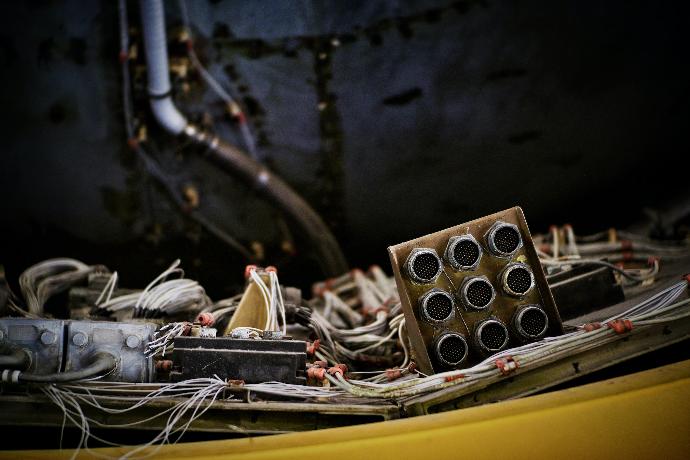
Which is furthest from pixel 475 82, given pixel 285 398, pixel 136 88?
pixel 285 398

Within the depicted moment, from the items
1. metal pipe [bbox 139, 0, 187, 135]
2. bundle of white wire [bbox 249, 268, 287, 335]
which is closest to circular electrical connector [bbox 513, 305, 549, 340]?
bundle of white wire [bbox 249, 268, 287, 335]

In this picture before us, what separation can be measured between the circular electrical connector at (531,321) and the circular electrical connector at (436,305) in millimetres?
211

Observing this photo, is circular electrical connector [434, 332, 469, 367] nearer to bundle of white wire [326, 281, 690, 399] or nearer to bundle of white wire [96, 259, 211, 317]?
bundle of white wire [326, 281, 690, 399]

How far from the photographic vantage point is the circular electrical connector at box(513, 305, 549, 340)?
1.90 m

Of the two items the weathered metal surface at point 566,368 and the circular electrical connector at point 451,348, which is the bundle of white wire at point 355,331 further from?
the weathered metal surface at point 566,368

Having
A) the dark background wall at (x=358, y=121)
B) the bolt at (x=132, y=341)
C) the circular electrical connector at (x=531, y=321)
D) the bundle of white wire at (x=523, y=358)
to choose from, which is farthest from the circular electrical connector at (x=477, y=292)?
the dark background wall at (x=358, y=121)

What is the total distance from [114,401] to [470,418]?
94cm

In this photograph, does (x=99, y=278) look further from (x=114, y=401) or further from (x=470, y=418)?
(x=470, y=418)

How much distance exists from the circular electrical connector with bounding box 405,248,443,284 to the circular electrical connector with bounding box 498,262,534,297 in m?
0.21

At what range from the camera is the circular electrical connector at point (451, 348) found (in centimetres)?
186

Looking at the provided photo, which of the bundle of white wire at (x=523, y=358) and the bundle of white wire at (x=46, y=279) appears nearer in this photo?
the bundle of white wire at (x=523, y=358)

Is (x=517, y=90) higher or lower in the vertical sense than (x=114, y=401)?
higher

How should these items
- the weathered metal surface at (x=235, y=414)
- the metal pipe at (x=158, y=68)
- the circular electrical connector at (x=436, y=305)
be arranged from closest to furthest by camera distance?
the weathered metal surface at (x=235, y=414), the circular electrical connector at (x=436, y=305), the metal pipe at (x=158, y=68)

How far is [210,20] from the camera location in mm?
3543
